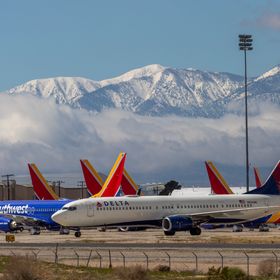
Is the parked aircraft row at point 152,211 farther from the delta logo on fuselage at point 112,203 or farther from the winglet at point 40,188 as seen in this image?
the winglet at point 40,188

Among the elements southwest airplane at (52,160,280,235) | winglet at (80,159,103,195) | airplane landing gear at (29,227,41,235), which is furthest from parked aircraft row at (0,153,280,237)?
winglet at (80,159,103,195)

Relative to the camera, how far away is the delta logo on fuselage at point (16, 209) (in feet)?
409

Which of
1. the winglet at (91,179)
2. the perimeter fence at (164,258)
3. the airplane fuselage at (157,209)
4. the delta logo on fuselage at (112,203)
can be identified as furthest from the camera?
the winglet at (91,179)

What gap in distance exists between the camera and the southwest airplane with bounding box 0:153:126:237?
122500 millimetres

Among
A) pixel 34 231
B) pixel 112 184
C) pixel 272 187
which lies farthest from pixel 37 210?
pixel 272 187

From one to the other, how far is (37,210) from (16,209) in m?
4.81

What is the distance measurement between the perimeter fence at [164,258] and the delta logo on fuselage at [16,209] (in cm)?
4192

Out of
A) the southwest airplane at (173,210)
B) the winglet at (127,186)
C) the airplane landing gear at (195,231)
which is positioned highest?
the winglet at (127,186)

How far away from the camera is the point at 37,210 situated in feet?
405

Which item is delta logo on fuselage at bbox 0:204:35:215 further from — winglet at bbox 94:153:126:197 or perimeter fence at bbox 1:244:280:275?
perimeter fence at bbox 1:244:280:275

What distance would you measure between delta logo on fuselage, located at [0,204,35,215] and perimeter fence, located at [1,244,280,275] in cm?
4192

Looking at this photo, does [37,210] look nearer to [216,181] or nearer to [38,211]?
[38,211]

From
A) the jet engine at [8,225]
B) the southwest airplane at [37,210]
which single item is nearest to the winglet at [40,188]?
the southwest airplane at [37,210]

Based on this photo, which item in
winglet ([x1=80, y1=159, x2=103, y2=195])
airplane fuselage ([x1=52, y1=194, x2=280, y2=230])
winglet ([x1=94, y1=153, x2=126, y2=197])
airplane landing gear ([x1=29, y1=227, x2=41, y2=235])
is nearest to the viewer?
airplane fuselage ([x1=52, y1=194, x2=280, y2=230])
